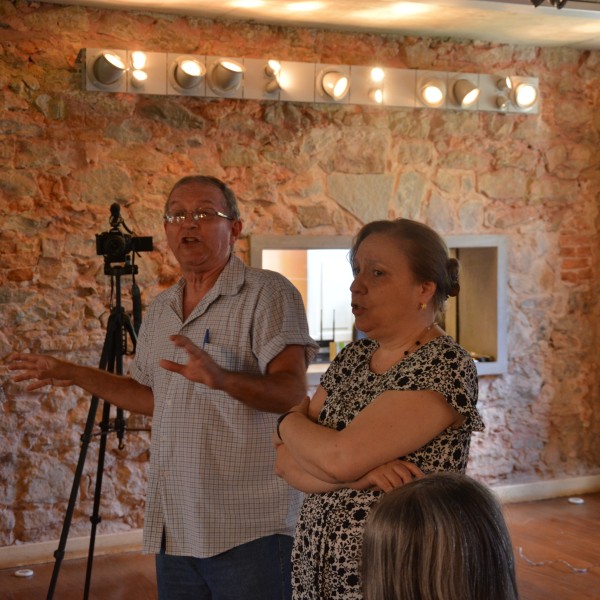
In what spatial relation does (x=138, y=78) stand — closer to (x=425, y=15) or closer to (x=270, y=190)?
(x=270, y=190)

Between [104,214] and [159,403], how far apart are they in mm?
2299

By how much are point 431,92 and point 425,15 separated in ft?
1.59

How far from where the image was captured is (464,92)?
17.3ft

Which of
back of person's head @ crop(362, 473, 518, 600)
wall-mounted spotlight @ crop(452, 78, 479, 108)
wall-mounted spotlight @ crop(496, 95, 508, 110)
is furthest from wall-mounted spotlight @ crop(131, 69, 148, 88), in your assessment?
back of person's head @ crop(362, 473, 518, 600)

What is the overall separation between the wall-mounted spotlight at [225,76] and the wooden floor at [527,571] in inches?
91.7

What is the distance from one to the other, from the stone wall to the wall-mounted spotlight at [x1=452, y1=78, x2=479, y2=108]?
150mm

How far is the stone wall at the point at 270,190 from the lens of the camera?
14.9ft

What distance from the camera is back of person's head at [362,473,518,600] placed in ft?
4.08

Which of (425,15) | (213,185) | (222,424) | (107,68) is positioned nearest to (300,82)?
(425,15)

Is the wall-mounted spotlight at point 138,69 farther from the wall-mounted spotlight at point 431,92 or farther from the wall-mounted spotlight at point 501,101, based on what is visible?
the wall-mounted spotlight at point 501,101

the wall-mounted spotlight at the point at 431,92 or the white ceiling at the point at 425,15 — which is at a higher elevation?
the white ceiling at the point at 425,15

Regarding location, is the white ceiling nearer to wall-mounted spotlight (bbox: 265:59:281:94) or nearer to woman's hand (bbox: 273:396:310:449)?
wall-mounted spotlight (bbox: 265:59:281:94)

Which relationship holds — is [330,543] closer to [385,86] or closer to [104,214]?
[104,214]

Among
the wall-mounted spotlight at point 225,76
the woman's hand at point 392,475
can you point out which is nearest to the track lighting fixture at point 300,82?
the wall-mounted spotlight at point 225,76
